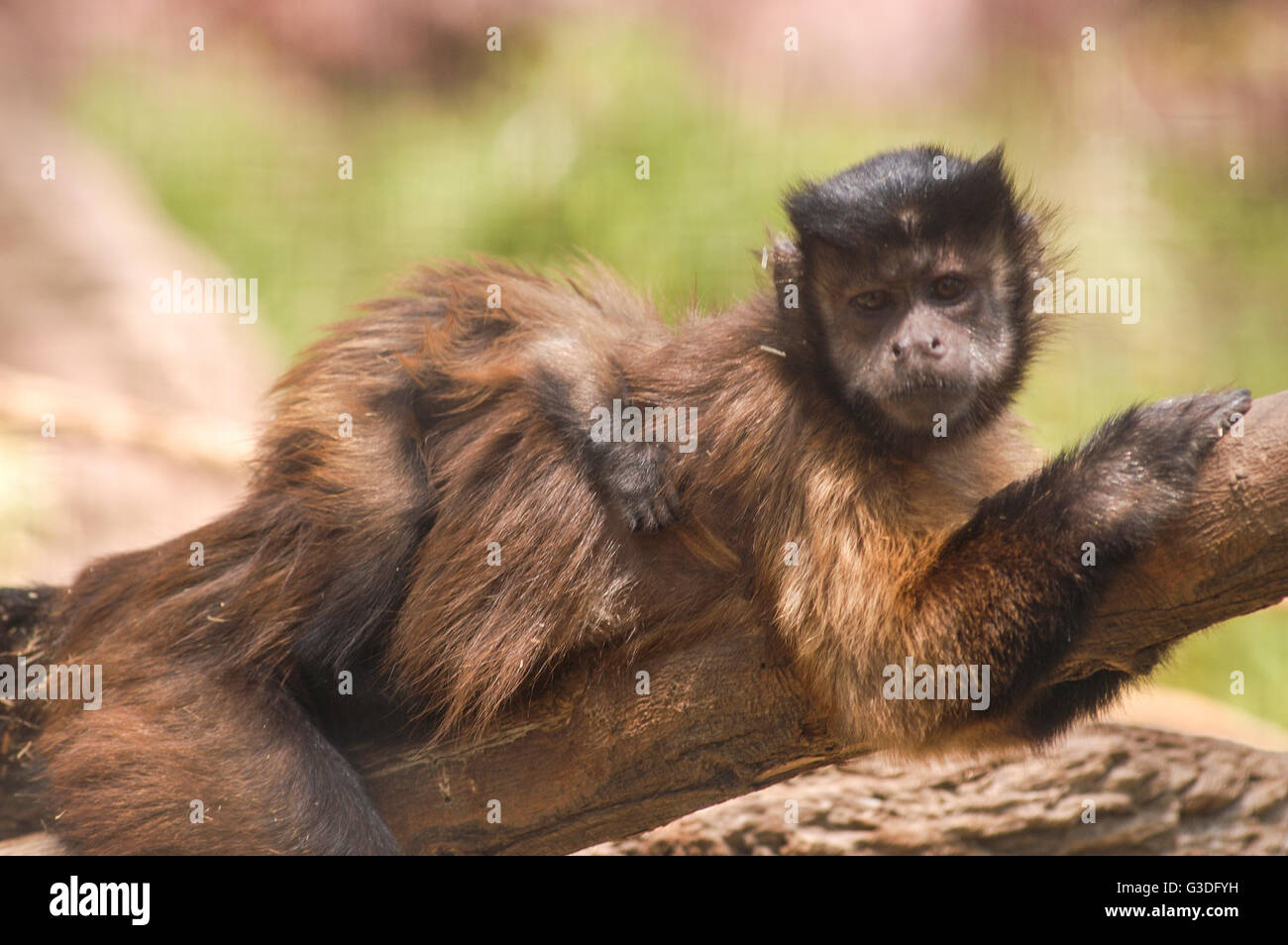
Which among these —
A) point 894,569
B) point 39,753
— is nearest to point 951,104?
point 894,569

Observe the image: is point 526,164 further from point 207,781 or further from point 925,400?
point 207,781

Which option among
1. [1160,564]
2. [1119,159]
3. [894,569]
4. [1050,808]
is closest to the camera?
[1160,564]

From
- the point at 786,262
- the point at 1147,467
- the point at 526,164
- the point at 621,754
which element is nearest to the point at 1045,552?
the point at 1147,467

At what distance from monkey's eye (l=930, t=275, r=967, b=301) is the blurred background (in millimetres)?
6251

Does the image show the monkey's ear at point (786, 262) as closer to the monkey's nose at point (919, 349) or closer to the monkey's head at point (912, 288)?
the monkey's head at point (912, 288)

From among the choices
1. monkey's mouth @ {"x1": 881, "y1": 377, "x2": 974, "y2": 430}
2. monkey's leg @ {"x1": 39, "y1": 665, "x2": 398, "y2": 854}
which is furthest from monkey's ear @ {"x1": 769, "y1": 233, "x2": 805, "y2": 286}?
monkey's leg @ {"x1": 39, "y1": 665, "x2": 398, "y2": 854}

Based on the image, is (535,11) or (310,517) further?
(535,11)

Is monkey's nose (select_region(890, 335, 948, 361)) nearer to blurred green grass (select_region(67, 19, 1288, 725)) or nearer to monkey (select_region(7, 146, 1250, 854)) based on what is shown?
monkey (select_region(7, 146, 1250, 854))

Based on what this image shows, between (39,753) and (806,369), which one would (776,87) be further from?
(39,753)

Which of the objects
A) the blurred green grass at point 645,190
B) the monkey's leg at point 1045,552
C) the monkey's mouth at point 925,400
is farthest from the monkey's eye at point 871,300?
the blurred green grass at point 645,190

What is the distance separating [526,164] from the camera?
1365cm

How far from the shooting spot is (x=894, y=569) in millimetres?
4547

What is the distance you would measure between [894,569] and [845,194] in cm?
141
